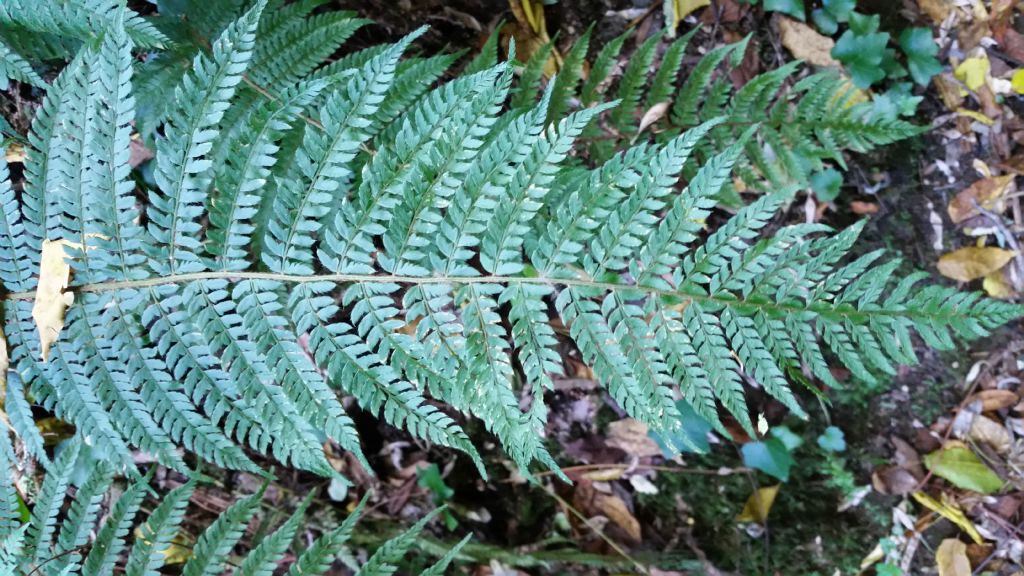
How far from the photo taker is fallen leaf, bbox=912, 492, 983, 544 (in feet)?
9.94

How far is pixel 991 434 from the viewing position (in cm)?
310

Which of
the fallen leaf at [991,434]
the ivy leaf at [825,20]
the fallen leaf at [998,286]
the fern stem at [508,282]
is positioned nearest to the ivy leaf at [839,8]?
the ivy leaf at [825,20]

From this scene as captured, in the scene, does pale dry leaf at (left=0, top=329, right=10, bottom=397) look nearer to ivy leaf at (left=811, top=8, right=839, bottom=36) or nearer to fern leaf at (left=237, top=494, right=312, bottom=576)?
fern leaf at (left=237, top=494, right=312, bottom=576)

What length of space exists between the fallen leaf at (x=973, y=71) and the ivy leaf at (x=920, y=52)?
0.20 m

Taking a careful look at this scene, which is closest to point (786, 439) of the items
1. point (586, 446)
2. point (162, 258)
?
point (586, 446)

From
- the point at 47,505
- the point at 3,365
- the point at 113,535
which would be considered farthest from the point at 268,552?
the point at 3,365

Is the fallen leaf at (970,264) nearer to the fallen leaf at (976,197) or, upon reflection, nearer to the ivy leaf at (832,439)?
the fallen leaf at (976,197)

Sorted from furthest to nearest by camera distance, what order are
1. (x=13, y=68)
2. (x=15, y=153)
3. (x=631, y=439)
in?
(x=631, y=439)
(x=15, y=153)
(x=13, y=68)

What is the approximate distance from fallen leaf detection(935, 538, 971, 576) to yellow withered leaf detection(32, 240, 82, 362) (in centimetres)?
342

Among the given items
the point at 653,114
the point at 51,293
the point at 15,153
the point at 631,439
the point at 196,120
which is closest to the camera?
the point at 196,120

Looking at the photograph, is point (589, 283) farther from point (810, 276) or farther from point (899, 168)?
point (899, 168)

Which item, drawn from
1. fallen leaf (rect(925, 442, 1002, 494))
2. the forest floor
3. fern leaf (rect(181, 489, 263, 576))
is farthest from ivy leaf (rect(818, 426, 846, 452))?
fern leaf (rect(181, 489, 263, 576))

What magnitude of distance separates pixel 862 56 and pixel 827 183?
545 millimetres

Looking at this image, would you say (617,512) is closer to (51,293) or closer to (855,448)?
(855,448)
